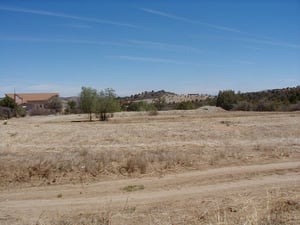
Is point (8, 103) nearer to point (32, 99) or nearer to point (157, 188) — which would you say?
point (32, 99)

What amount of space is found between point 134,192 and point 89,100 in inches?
1960

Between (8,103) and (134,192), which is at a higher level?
(8,103)

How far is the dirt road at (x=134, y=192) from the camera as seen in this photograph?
406 inches

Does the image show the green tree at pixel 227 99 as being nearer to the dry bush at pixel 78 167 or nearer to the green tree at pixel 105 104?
the green tree at pixel 105 104

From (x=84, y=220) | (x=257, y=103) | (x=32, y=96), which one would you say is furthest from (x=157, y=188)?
(x=32, y=96)

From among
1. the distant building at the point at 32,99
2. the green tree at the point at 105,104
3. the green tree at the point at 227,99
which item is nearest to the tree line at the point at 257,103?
the green tree at the point at 227,99

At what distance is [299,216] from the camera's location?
8.04 metres

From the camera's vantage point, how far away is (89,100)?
2393 inches

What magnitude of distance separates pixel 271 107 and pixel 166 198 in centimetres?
6690

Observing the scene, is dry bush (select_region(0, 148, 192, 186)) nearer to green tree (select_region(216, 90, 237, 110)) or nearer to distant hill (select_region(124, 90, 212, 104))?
green tree (select_region(216, 90, 237, 110))

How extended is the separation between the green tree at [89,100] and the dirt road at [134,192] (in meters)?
47.0

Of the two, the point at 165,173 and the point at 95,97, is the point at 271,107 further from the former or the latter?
the point at 165,173

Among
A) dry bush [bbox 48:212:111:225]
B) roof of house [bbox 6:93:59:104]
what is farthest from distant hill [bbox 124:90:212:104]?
dry bush [bbox 48:212:111:225]

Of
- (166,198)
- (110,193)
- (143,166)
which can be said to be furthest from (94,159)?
(166,198)
